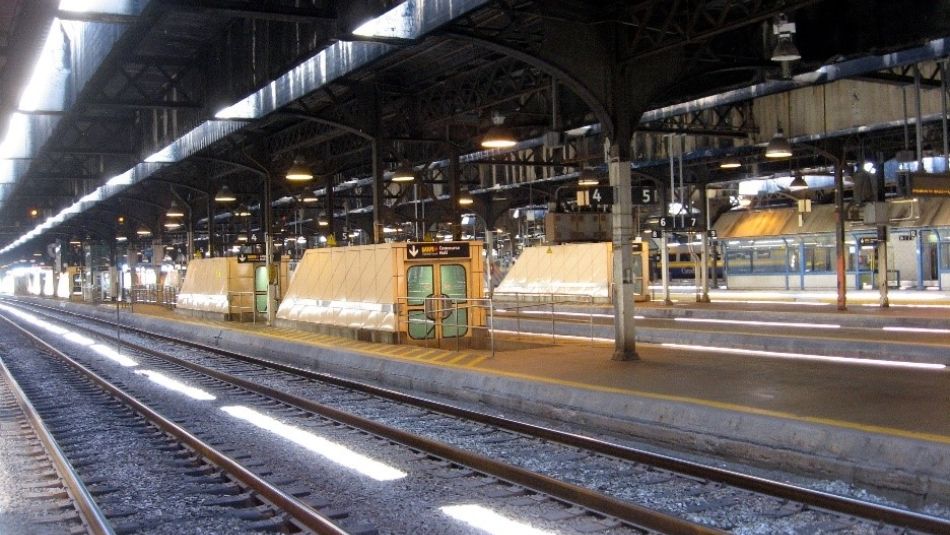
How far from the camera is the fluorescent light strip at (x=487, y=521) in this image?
293 inches

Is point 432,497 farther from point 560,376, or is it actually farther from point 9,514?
point 560,376

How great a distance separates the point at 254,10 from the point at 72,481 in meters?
7.02

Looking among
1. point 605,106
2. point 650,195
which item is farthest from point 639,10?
point 650,195

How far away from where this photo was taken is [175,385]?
1877 centimetres

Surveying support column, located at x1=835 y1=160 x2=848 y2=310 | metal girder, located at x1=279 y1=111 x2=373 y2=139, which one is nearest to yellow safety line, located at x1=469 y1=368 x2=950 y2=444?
metal girder, located at x1=279 y1=111 x2=373 y2=139

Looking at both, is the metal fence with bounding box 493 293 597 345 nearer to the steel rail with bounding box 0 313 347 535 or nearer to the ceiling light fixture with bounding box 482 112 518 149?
the ceiling light fixture with bounding box 482 112 518 149

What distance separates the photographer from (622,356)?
16.5 m

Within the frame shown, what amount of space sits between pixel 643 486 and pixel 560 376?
5801mm

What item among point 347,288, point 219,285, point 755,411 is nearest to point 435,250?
point 347,288

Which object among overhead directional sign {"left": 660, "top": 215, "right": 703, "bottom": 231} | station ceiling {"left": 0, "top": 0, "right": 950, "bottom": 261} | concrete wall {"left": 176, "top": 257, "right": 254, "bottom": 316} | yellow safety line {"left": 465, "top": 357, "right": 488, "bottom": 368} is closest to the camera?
station ceiling {"left": 0, "top": 0, "right": 950, "bottom": 261}

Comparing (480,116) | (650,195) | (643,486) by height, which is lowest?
(643,486)

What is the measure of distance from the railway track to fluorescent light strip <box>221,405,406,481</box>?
74 centimetres

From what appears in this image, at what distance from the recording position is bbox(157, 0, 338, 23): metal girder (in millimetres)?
12388

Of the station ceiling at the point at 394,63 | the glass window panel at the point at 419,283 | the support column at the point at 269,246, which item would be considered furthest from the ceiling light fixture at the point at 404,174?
the support column at the point at 269,246
